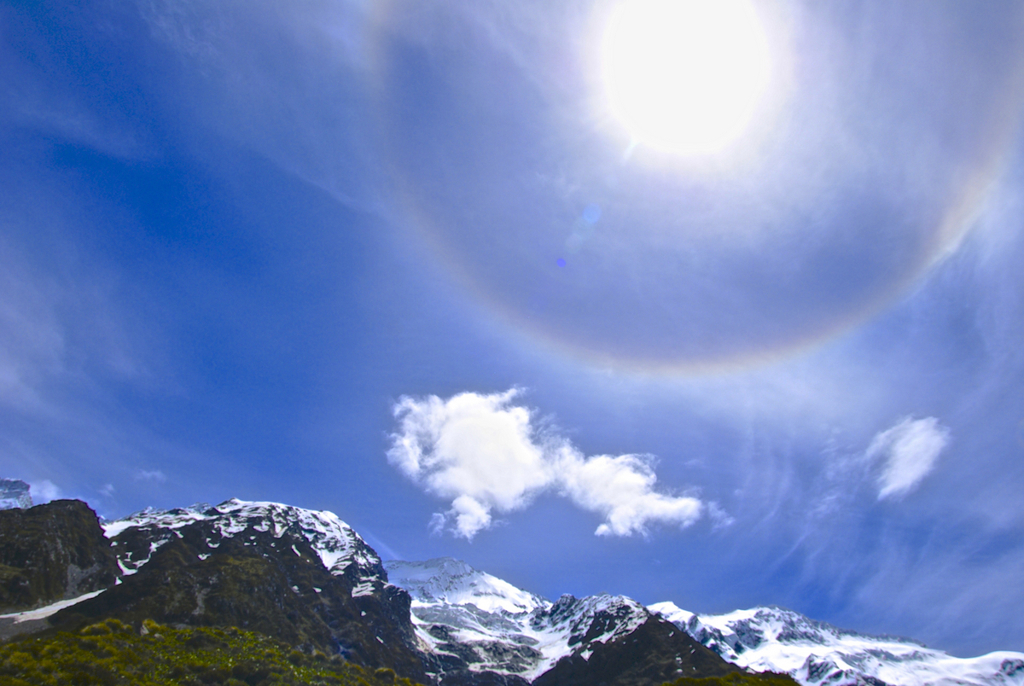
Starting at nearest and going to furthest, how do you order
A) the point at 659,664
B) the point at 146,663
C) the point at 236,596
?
the point at 146,663
the point at 236,596
the point at 659,664

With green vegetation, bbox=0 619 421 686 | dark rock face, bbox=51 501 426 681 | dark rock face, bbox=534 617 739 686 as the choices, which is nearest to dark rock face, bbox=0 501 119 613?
dark rock face, bbox=51 501 426 681

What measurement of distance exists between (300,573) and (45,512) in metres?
84.7

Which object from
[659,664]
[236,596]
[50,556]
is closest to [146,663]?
[236,596]

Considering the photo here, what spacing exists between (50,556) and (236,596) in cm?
5764

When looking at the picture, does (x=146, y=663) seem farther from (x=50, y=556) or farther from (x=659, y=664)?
(x=659, y=664)

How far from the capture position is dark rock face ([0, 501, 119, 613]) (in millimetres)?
120188

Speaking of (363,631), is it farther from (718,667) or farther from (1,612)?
(718,667)

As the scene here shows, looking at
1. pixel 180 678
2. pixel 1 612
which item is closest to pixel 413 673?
pixel 1 612

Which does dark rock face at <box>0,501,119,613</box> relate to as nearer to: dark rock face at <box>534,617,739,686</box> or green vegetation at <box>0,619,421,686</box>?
green vegetation at <box>0,619,421,686</box>

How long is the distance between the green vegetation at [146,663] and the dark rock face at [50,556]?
73683mm

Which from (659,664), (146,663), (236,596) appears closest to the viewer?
(146,663)

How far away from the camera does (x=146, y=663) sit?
57.6 meters

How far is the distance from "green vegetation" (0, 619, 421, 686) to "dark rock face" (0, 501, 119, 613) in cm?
7368

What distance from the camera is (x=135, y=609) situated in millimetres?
115125
